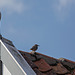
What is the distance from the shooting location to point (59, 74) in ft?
8.75

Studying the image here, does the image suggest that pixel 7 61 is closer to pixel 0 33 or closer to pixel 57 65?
pixel 0 33

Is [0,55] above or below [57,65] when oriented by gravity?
above

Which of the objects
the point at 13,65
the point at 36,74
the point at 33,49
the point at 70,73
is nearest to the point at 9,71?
the point at 13,65

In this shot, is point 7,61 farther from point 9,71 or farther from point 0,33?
point 0,33

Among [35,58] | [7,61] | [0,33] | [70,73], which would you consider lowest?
[70,73]

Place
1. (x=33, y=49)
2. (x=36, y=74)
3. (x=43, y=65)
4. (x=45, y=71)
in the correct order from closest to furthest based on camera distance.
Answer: (x=36, y=74) < (x=45, y=71) < (x=43, y=65) < (x=33, y=49)

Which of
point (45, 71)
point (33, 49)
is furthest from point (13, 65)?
point (33, 49)

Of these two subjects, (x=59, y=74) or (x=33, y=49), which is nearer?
(x=59, y=74)

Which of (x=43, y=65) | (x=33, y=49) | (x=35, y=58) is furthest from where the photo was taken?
(x=33, y=49)

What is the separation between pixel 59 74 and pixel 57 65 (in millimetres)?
380

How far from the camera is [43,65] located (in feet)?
9.10

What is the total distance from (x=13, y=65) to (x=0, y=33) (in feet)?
2.07

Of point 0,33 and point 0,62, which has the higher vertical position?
point 0,33

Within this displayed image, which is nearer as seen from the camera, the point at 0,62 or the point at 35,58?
the point at 0,62
